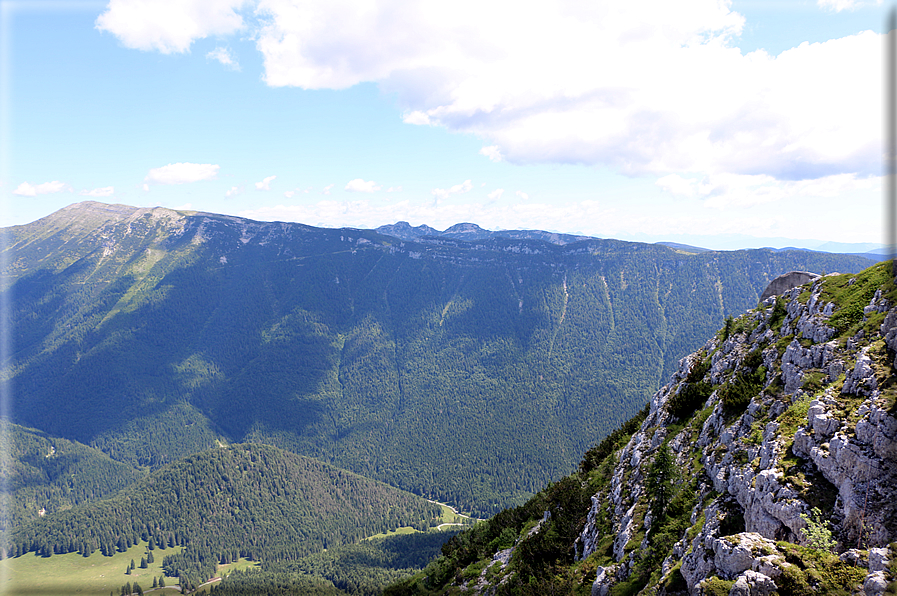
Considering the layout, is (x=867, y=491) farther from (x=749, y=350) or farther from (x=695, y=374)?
(x=695, y=374)

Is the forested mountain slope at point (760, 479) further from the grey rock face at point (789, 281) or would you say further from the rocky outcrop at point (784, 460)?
the grey rock face at point (789, 281)

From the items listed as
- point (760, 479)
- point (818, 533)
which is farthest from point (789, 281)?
point (818, 533)

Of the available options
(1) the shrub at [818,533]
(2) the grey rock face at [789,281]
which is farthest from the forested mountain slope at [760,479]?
(2) the grey rock face at [789,281]

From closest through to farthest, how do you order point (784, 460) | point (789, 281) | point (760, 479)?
point (760, 479) → point (784, 460) → point (789, 281)

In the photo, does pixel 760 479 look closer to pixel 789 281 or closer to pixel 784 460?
pixel 784 460

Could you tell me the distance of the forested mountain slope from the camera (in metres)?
16.8

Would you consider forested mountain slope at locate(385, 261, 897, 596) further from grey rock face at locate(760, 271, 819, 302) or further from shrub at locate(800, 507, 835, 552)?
grey rock face at locate(760, 271, 819, 302)

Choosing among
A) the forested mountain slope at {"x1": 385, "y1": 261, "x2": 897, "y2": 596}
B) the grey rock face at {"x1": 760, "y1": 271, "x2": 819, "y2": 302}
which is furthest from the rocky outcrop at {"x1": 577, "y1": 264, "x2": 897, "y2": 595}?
the grey rock face at {"x1": 760, "y1": 271, "x2": 819, "y2": 302}

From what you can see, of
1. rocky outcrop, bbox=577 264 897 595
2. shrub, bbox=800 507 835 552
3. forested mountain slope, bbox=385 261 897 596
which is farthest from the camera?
rocky outcrop, bbox=577 264 897 595

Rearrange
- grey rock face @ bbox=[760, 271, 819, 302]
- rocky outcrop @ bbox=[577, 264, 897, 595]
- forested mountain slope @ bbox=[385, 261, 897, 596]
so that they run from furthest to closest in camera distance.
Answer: grey rock face @ bbox=[760, 271, 819, 302], rocky outcrop @ bbox=[577, 264, 897, 595], forested mountain slope @ bbox=[385, 261, 897, 596]

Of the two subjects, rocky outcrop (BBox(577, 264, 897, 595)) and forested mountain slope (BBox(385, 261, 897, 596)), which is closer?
forested mountain slope (BBox(385, 261, 897, 596))

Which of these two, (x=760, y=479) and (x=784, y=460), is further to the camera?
(x=784, y=460)

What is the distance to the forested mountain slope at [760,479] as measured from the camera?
16.8 meters

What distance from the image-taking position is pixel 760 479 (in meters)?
21.1
